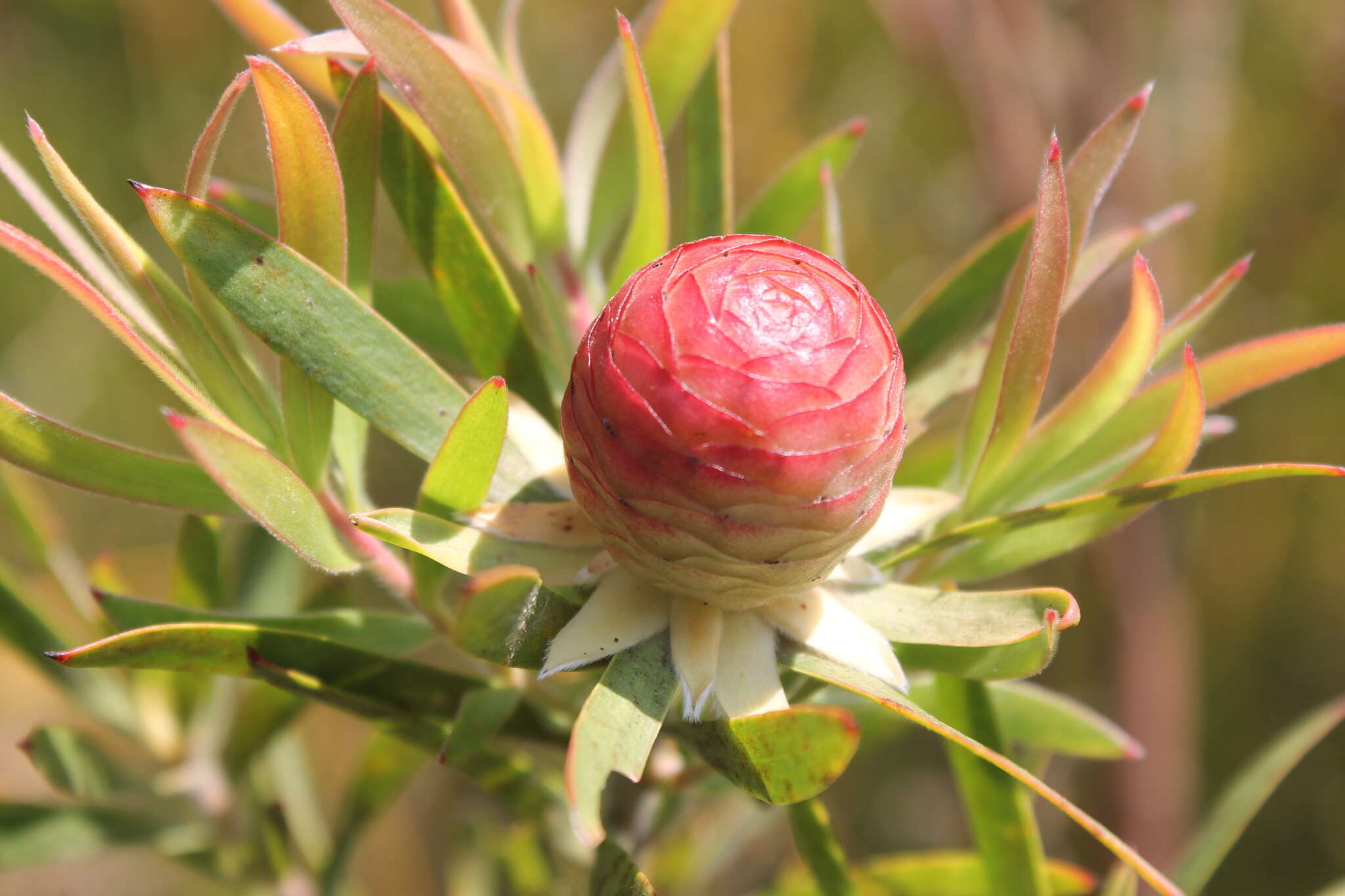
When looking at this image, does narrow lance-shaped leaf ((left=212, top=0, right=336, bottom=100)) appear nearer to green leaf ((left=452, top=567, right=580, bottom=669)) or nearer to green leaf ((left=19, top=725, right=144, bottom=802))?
green leaf ((left=452, top=567, right=580, bottom=669))

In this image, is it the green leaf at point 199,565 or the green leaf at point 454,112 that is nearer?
the green leaf at point 454,112

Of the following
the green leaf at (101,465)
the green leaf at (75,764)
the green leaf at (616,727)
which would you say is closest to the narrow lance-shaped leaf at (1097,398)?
the green leaf at (616,727)

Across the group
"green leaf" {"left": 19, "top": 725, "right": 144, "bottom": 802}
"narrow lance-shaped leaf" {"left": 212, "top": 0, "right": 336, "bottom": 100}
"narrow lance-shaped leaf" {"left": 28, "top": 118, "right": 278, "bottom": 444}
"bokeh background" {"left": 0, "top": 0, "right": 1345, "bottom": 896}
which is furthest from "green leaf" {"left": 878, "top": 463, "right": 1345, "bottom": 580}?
"bokeh background" {"left": 0, "top": 0, "right": 1345, "bottom": 896}

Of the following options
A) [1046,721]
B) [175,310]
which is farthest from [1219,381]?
[175,310]

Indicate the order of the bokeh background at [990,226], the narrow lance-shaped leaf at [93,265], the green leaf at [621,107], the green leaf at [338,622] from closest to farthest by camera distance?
the narrow lance-shaped leaf at [93,265] → the green leaf at [338,622] → the green leaf at [621,107] → the bokeh background at [990,226]

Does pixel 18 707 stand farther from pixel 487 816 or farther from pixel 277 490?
pixel 277 490

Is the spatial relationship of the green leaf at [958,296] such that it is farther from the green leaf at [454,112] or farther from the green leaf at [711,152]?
the green leaf at [454,112]

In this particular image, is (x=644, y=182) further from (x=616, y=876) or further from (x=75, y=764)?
(x=75, y=764)
